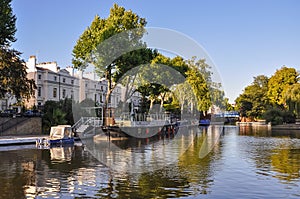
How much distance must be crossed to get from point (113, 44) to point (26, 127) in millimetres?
13924

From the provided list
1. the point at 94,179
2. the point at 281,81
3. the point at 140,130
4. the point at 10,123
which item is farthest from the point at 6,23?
the point at 281,81

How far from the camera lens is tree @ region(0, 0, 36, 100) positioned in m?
37.8

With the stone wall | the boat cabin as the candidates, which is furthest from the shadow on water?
the stone wall

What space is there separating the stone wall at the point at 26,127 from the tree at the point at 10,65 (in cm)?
294

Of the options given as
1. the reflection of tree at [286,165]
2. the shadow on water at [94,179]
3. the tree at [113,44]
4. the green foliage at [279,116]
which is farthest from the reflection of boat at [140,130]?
the green foliage at [279,116]

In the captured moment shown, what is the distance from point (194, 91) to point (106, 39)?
4549 centimetres

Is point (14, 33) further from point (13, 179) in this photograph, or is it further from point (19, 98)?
point (13, 179)

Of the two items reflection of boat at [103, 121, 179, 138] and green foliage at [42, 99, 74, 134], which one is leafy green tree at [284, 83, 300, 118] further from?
green foliage at [42, 99, 74, 134]

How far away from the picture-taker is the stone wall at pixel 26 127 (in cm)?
4028

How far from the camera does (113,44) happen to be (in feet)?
143

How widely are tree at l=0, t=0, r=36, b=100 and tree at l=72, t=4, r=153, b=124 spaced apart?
7935 millimetres

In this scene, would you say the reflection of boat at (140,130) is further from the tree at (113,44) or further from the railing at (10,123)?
the railing at (10,123)

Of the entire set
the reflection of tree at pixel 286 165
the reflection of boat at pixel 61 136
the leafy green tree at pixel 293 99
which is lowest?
the reflection of tree at pixel 286 165

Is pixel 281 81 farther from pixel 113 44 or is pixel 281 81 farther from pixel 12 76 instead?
pixel 12 76
